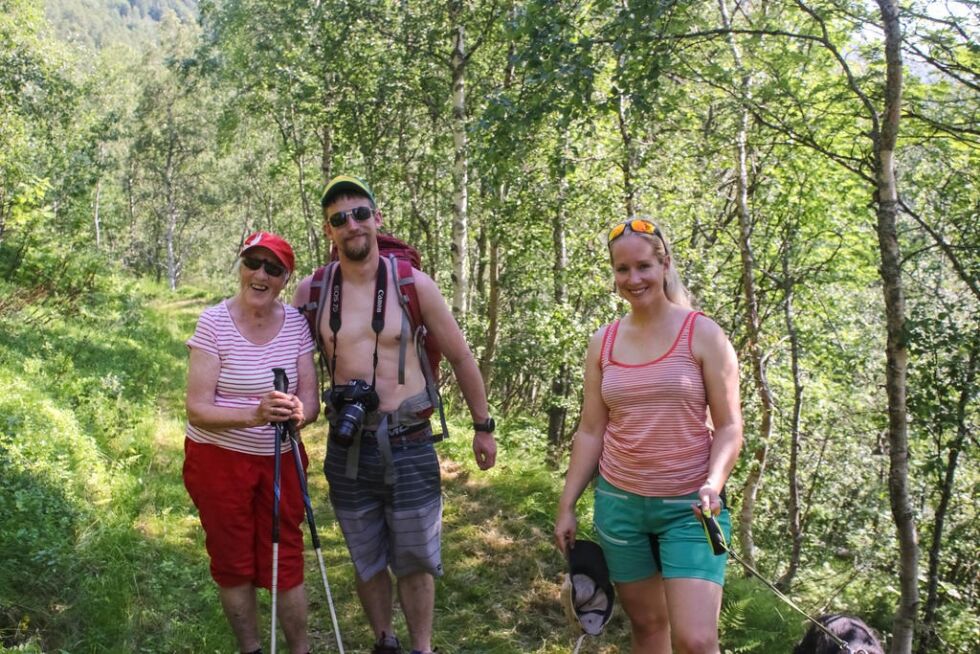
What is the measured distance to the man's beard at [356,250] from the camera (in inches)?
132

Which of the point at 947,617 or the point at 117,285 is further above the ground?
the point at 117,285

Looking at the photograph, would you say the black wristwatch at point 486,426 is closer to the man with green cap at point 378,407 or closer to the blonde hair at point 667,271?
the man with green cap at point 378,407

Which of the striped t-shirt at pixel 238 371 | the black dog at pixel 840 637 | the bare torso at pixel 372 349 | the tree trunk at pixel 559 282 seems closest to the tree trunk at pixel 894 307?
the black dog at pixel 840 637

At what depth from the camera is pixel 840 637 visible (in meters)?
3.40

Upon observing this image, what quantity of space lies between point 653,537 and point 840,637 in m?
1.33

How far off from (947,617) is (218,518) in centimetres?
643

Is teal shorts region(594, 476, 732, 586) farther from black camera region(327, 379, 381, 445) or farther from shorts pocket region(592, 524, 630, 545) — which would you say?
black camera region(327, 379, 381, 445)

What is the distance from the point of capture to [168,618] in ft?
13.6

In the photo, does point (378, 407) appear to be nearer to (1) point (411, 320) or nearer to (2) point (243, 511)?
(1) point (411, 320)

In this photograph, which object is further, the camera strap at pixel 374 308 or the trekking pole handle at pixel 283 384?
the camera strap at pixel 374 308

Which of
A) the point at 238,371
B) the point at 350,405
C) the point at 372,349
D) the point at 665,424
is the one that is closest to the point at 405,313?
the point at 372,349

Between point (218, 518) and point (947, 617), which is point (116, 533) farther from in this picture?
point (947, 617)

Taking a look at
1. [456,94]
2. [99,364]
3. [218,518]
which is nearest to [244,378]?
[218,518]

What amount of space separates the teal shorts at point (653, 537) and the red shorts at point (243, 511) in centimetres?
141
